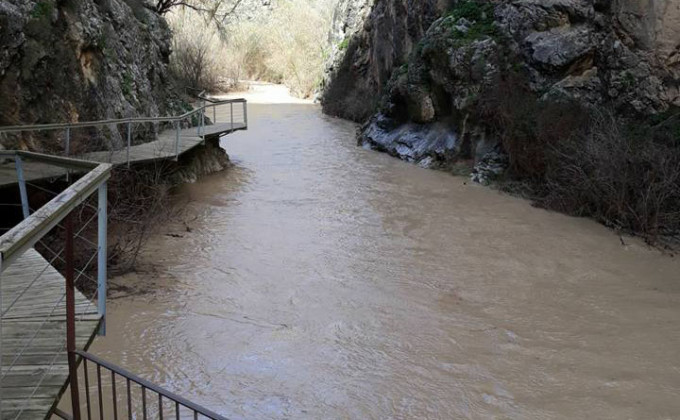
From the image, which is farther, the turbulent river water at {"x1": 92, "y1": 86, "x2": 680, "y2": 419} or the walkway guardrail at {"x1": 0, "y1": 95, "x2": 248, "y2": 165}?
the walkway guardrail at {"x1": 0, "y1": 95, "x2": 248, "y2": 165}

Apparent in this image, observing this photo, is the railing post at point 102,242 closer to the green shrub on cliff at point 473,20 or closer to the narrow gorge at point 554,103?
the narrow gorge at point 554,103

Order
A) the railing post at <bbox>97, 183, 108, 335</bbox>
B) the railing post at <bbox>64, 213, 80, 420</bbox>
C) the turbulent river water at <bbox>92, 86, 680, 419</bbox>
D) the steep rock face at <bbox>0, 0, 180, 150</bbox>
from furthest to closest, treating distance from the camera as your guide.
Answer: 1. the steep rock face at <bbox>0, 0, 180, 150</bbox>
2. the turbulent river water at <bbox>92, 86, 680, 419</bbox>
3. the railing post at <bbox>97, 183, 108, 335</bbox>
4. the railing post at <bbox>64, 213, 80, 420</bbox>

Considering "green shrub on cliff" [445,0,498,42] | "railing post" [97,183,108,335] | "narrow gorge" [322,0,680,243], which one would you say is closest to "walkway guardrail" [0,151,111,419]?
"railing post" [97,183,108,335]

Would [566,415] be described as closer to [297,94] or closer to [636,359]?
[636,359]

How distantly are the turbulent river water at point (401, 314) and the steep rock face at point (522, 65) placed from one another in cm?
377

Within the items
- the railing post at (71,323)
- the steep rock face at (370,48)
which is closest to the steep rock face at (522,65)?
the steep rock face at (370,48)

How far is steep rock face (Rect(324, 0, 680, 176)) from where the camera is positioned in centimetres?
1327

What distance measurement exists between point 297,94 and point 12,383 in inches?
1663

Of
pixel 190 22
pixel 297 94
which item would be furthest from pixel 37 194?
pixel 297 94

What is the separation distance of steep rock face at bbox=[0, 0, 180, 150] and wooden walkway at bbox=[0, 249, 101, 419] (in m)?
5.38

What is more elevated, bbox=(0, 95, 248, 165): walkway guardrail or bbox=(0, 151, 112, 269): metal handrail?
bbox=(0, 151, 112, 269): metal handrail

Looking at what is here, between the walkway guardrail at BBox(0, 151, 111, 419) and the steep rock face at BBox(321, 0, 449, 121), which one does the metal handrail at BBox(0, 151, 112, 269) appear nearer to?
the walkway guardrail at BBox(0, 151, 111, 419)

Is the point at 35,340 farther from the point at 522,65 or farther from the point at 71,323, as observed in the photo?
the point at 522,65

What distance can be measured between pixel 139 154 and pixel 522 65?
30.6 ft
